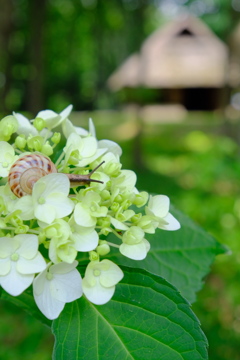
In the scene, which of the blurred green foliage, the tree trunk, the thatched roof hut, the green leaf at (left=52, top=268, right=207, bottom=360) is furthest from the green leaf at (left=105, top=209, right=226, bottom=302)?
the thatched roof hut

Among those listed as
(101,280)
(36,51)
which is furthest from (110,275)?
(36,51)

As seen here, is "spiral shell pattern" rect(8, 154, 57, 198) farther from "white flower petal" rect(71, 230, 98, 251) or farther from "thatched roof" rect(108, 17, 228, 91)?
"thatched roof" rect(108, 17, 228, 91)

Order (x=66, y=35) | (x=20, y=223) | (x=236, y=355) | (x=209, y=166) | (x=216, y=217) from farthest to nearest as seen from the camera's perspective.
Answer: (x=66, y=35) → (x=209, y=166) → (x=216, y=217) → (x=236, y=355) → (x=20, y=223)

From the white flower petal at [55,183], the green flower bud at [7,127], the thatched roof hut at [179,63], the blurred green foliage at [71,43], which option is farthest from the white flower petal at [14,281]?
the thatched roof hut at [179,63]

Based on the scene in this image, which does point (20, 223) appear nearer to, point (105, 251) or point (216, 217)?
point (105, 251)

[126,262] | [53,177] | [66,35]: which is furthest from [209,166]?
[66,35]

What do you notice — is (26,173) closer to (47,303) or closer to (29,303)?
(47,303)

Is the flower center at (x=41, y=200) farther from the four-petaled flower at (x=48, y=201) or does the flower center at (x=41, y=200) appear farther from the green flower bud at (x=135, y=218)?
the green flower bud at (x=135, y=218)
